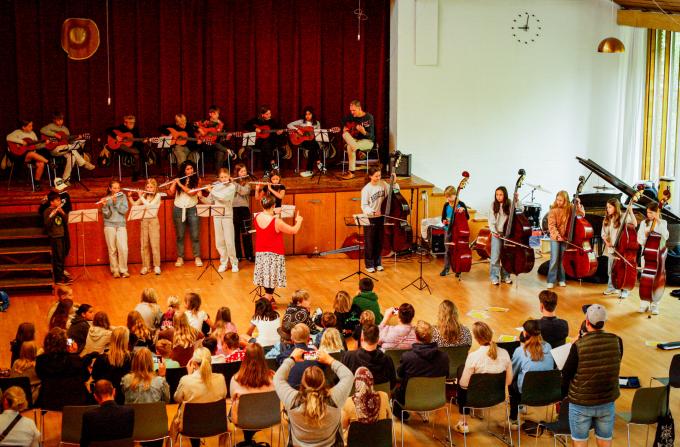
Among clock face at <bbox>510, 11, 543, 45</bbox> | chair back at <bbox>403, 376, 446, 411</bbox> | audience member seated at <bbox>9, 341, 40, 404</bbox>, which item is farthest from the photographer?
clock face at <bbox>510, 11, 543, 45</bbox>

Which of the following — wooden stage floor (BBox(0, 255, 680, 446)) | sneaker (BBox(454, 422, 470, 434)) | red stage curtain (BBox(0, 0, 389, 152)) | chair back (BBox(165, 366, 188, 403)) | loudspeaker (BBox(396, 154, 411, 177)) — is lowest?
sneaker (BBox(454, 422, 470, 434))

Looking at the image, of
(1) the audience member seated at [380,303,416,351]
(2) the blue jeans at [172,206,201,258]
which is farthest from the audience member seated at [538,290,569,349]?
(2) the blue jeans at [172,206,201,258]

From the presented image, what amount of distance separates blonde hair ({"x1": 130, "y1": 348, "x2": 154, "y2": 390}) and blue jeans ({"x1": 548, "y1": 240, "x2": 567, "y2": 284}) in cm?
686

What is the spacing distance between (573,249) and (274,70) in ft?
21.5

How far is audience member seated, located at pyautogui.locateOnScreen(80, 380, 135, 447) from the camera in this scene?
22.2 ft

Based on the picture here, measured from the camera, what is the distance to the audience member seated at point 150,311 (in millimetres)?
9680

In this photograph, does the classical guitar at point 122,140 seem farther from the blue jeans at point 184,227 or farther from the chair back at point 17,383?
the chair back at point 17,383

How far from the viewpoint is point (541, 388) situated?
26.4ft

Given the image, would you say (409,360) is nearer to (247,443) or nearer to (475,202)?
(247,443)

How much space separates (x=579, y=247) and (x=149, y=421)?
22.9 ft

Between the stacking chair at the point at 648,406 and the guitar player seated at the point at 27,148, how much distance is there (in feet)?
31.2

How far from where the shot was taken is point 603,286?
43.3 feet

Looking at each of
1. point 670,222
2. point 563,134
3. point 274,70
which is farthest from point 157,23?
point 670,222

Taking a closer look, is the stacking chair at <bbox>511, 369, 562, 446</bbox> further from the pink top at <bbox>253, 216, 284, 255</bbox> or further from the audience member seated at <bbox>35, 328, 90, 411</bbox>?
the pink top at <bbox>253, 216, 284, 255</bbox>
